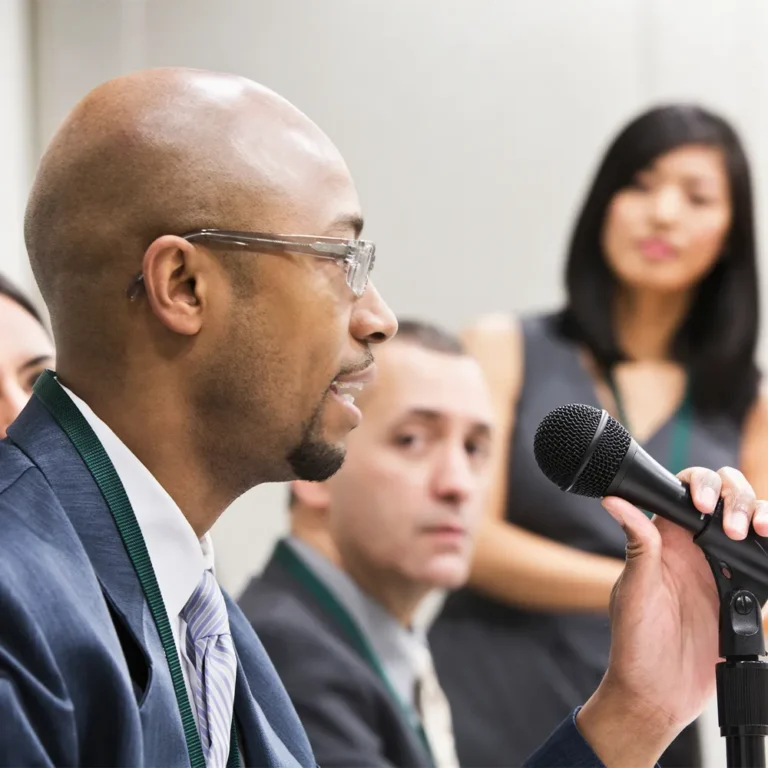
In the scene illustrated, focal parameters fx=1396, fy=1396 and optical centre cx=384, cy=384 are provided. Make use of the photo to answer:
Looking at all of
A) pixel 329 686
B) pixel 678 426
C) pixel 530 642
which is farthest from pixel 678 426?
pixel 329 686

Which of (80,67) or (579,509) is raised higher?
(80,67)

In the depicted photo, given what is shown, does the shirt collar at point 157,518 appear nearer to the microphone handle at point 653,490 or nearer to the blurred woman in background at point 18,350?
the microphone handle at point 653,490

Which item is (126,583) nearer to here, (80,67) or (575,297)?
(575,297)

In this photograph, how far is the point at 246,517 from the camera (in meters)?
3.40

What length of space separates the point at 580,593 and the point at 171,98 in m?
1.69

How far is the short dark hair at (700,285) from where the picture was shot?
9.65ft

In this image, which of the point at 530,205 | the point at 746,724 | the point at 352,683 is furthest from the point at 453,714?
the point at 746,724

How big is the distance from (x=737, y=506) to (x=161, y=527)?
52 centimetres

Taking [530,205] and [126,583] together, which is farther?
[530,205]

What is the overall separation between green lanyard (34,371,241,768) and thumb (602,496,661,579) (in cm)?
44

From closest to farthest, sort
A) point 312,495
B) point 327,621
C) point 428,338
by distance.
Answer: point 327,621 < point 312,495 < point 428,338

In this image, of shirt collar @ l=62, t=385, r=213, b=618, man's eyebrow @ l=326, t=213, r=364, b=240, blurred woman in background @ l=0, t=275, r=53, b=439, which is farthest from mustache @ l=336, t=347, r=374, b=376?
blurred woman in background @ l=0, t=275, r=53, b=439

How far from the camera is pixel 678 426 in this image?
115 inches

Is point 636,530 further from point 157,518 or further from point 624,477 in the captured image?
point 157,518
